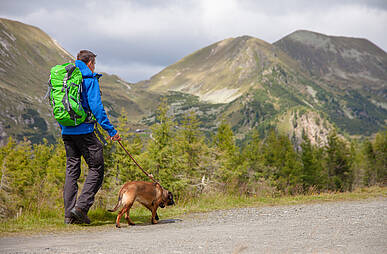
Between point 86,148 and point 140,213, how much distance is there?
2.69 metres

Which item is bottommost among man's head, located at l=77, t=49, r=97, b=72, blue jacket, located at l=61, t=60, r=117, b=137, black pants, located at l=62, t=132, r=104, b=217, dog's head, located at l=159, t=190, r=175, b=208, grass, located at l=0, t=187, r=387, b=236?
grass, located at l=0, t=187, r=387, b=236

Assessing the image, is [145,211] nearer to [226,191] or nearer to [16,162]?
[226,191]

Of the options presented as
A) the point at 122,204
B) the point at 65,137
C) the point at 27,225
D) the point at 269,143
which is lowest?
the point at 27,225

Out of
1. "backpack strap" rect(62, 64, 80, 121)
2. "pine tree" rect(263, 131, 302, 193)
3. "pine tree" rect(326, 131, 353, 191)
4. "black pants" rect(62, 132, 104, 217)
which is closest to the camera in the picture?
"backpack strap" rect(62, 64, 80, 121)

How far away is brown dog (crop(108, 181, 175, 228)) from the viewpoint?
6766mm

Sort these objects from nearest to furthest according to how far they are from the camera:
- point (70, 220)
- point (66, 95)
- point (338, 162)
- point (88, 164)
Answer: point (66, 95), point (70, 220), point (88, 164), point (338, 162)

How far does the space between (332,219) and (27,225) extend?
565 cm

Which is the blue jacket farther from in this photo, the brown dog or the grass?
the grass

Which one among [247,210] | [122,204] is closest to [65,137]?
[122,204]

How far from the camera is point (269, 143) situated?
74375 millimetres

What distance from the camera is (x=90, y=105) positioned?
6.41m

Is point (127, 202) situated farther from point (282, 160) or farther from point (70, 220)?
point (282, 160)

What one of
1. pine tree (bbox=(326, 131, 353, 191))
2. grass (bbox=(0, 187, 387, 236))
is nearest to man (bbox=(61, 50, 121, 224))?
grass (bbox=(0, 187, 387, 236))

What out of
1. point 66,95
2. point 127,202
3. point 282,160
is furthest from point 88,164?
point 282,160
